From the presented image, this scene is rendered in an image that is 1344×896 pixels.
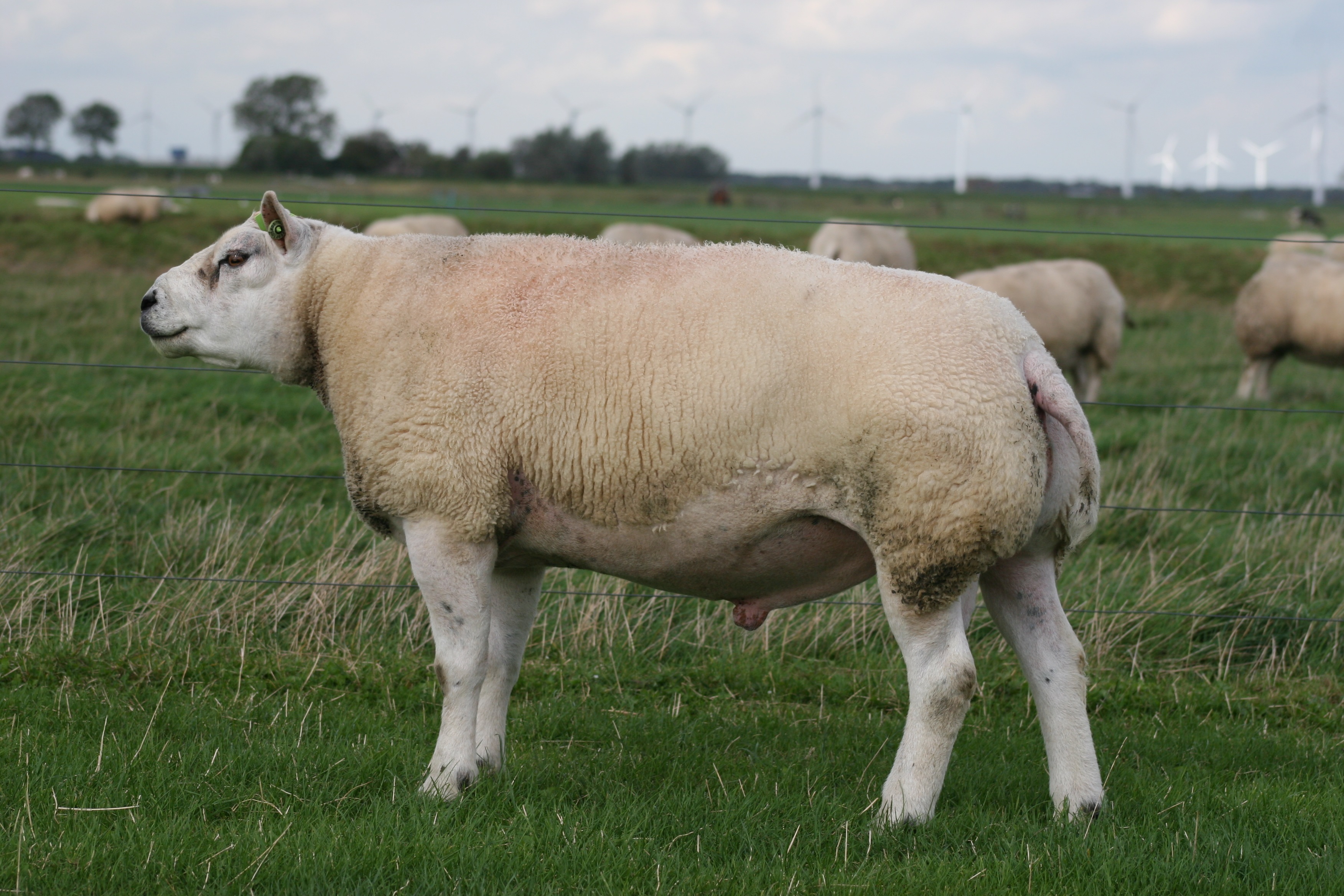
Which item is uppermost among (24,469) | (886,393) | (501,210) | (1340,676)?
(501,210)

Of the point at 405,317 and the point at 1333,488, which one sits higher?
the point at 405,317

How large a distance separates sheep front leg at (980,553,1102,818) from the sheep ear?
2652 mm

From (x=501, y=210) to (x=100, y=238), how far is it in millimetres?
24943

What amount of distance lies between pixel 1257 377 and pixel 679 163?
9305 cm

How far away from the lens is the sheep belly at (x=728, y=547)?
386 cm

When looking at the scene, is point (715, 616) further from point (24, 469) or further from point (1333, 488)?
point (1333, 488)

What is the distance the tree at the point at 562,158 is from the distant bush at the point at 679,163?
29.6 ft

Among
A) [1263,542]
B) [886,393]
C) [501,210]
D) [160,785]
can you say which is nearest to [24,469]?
[501,210]

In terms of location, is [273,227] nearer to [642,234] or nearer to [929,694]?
[929,694]

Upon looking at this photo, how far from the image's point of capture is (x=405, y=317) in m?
4.19

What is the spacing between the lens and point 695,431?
12.6 ft

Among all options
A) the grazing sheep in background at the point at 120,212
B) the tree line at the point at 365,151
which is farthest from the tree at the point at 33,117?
the grazing sheep in background at the point at 120,212

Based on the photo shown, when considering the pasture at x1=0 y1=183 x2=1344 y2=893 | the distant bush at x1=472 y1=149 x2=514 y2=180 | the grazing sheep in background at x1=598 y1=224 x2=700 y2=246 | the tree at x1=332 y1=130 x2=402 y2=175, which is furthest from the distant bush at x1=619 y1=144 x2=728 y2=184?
the pasture at x1=0 y1=183 x2=1344 y2=893

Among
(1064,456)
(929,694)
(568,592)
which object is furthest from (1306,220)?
(929,694)
